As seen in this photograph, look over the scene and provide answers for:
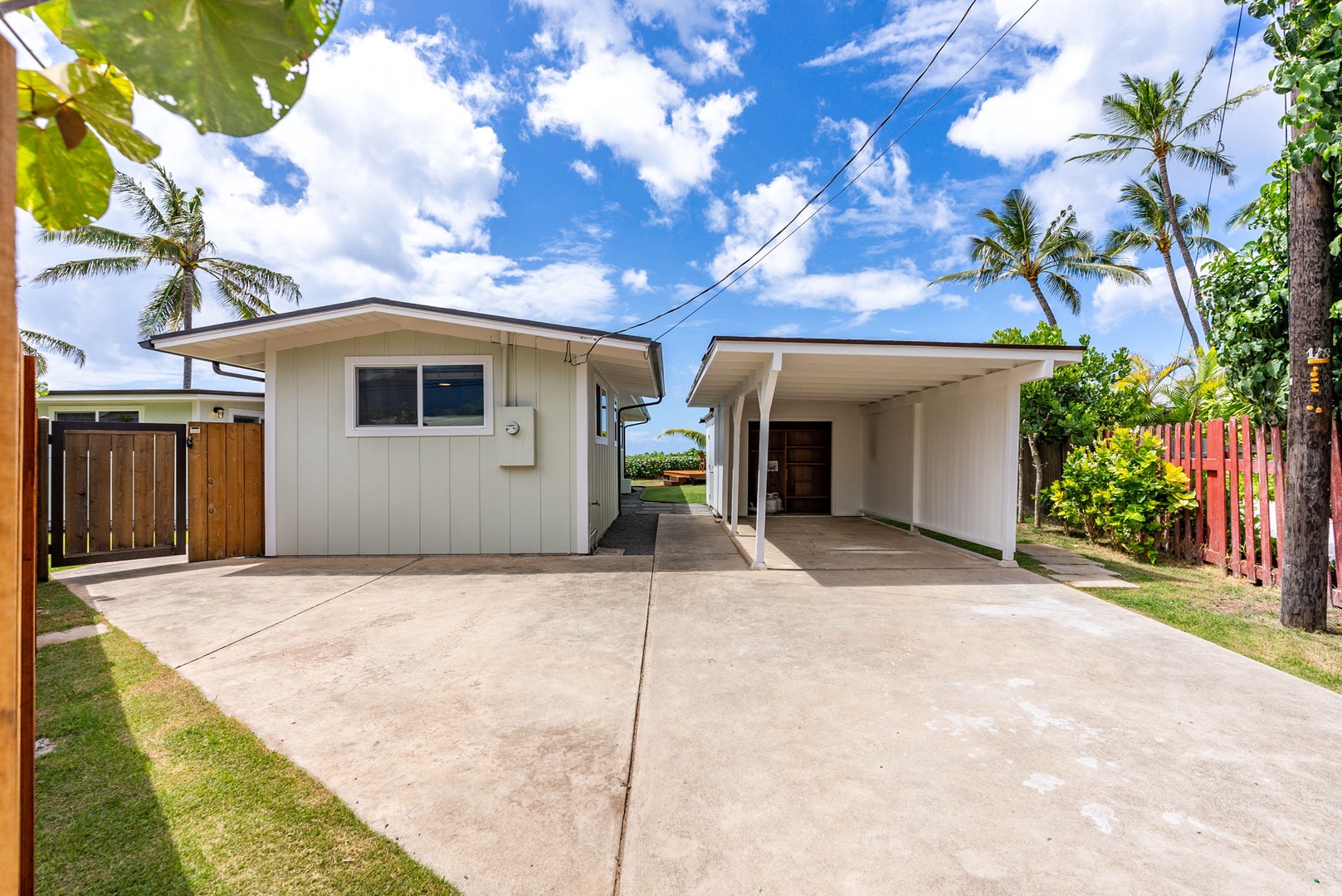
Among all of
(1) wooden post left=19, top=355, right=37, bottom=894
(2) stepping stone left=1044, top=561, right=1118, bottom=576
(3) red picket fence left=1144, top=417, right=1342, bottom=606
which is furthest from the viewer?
(2) stepping stone left=1044, top=561, right=1118, bottom=576

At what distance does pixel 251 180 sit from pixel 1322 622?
6664mm

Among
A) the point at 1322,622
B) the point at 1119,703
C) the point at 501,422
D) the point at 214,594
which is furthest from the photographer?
the point at 501,422

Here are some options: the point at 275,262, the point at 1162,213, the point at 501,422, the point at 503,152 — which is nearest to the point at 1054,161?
the point at 1162,213

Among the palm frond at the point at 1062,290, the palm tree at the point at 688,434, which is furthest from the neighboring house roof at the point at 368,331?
the palm tree at the point at 688,434

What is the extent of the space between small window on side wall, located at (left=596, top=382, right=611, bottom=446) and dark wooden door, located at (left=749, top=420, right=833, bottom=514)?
11.1ft

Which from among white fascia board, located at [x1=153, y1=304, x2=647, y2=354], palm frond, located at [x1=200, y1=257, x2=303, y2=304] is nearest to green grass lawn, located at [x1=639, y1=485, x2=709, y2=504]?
white fascia board, located at [x1=153, y1=304, x2=647, y2=354]

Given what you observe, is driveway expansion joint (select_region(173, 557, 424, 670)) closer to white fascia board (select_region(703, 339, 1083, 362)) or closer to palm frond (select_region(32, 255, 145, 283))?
white fascia board (select_region(703, 339, 1083, 362))

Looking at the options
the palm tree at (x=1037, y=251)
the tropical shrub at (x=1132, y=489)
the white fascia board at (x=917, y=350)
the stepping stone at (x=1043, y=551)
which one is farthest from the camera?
the palm tree at (x=1037, y=251)

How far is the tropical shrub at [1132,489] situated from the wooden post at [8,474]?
833 cm

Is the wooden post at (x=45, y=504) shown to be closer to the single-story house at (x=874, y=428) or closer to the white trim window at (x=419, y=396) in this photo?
the white trim window at (x=419, y=396)

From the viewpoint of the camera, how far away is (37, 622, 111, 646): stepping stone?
371cm

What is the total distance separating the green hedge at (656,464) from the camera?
23.6 meters

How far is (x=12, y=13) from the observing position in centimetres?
42

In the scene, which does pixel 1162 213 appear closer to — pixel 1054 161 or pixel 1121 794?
pixel 1054 161
